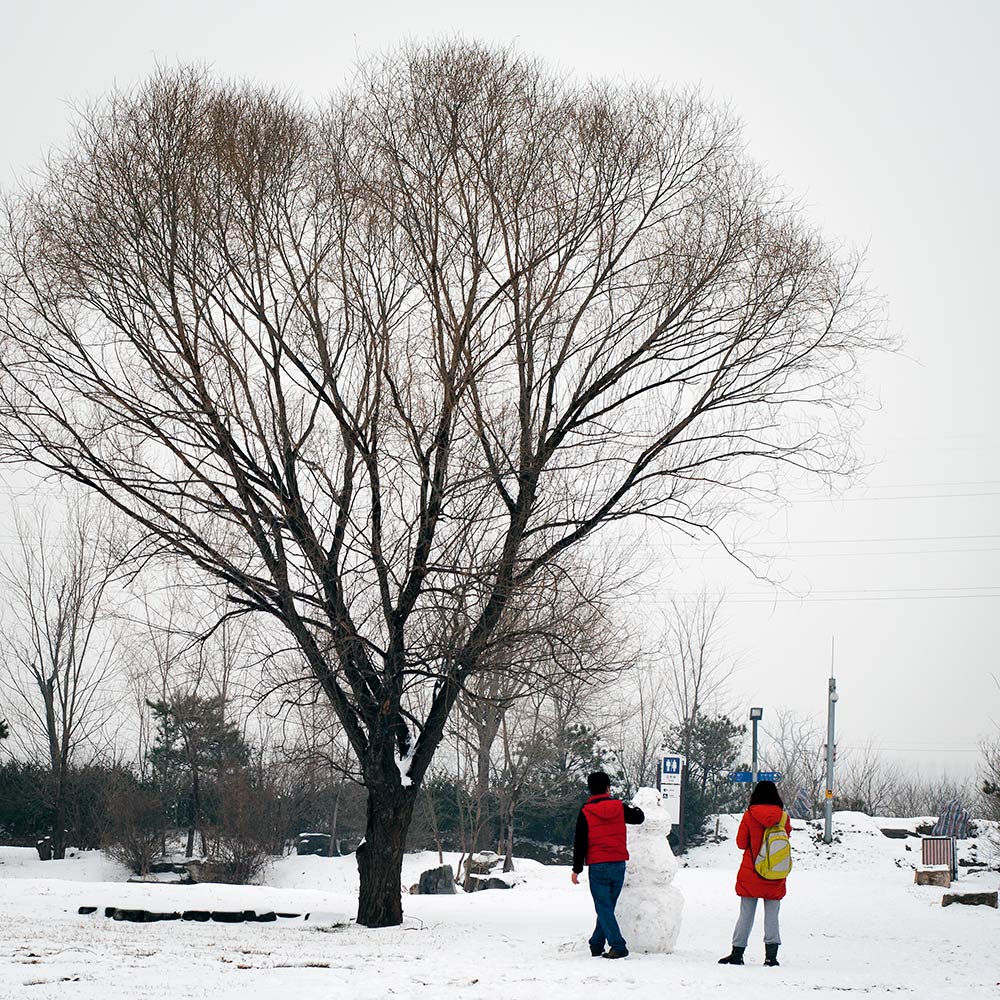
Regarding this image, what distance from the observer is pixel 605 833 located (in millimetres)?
10250

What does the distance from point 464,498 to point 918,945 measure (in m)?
7.21

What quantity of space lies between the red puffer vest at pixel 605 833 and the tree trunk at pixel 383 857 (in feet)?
15.3

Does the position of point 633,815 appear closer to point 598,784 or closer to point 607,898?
point 598,784

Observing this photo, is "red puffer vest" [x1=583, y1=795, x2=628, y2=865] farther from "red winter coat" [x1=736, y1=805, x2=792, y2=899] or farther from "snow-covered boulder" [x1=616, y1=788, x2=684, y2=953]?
"red winter coat" [x1=736, y1=805, x2=792, y2=899]

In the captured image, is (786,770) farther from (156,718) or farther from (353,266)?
(353,266)

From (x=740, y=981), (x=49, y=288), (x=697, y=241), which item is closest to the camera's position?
(x=740, y=981)

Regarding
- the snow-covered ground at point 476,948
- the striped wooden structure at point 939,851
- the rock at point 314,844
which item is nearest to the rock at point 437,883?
the snow-covered ground at point 476,948

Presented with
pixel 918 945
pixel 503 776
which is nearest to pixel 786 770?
pixel 503 776

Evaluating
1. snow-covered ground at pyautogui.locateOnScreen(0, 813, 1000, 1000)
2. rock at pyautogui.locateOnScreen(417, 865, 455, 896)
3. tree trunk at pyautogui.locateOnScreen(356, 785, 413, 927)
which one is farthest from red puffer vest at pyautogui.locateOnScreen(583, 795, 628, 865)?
rock at pyautogui.locateOnScreen(417, 865, 455, 896)

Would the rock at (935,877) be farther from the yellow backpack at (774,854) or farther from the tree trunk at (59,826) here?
the tree trunk at (59,826)

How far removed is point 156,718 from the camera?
36281 mm

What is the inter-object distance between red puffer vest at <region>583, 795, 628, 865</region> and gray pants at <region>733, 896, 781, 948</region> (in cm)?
110

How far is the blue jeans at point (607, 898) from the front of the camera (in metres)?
10.0

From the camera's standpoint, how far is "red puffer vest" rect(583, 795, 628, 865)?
33.5 ft
